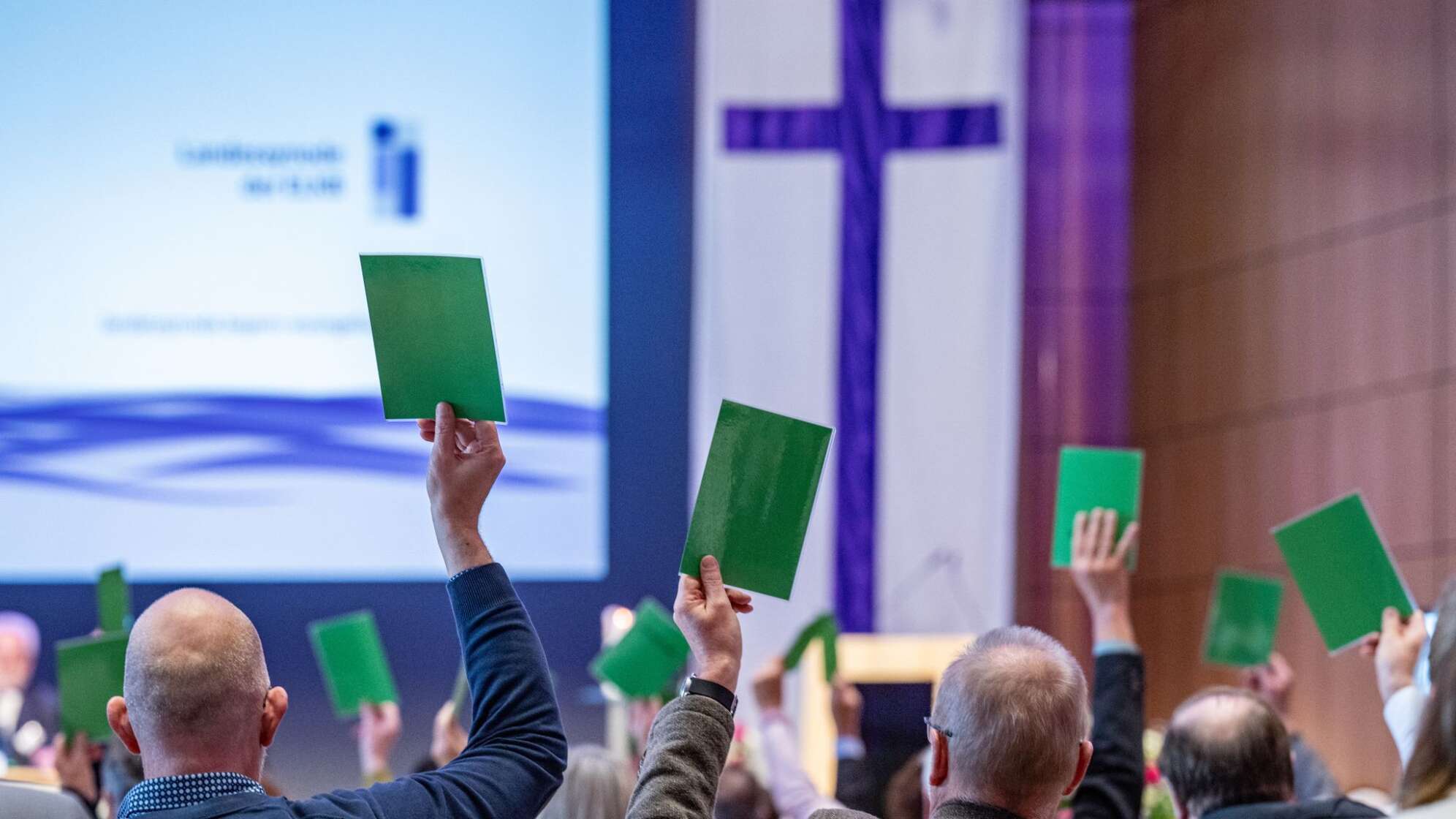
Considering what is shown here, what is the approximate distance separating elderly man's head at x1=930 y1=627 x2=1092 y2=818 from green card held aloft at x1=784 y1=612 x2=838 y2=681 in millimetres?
1755

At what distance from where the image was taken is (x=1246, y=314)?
21.2 feet

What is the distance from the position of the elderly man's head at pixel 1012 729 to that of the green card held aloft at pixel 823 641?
175cm

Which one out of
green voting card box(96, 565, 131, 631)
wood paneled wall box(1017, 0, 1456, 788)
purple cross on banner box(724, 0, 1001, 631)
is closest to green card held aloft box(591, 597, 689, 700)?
green voting card box(96, 565, 131, 631)

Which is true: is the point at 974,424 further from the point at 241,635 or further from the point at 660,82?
the point at 241,635

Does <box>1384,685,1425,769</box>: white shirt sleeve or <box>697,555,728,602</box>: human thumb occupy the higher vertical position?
<box>697,555,728,602</box>: human thumb

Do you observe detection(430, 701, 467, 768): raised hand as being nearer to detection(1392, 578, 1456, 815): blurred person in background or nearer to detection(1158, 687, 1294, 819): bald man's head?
detection(1158, 687, 1294, 819): bald man's head

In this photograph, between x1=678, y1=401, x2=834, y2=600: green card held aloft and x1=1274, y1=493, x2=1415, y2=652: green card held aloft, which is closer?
x1=678, y1=401, x2=834, y2=600: green card held aloft

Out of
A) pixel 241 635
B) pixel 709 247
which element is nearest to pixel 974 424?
pixel 709 247

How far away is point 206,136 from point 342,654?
3.57 m

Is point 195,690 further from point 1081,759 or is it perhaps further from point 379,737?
point 379,737

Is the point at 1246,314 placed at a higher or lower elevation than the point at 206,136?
lower

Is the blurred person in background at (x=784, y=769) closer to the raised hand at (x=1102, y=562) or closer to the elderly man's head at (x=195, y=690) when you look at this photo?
the raised hand at (x=1102, y=562)

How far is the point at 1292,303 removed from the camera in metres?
6.23

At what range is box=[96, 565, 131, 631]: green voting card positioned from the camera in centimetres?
283
